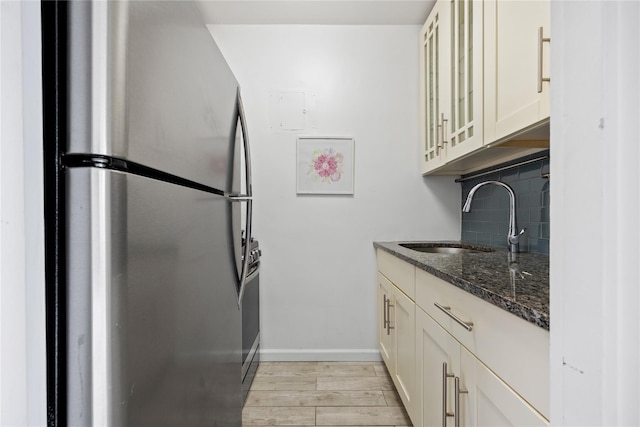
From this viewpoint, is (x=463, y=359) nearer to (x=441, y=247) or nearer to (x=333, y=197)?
(x=441, y=247)

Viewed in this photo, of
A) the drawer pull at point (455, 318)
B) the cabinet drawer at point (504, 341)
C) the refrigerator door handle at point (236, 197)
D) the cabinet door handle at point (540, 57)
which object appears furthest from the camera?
the refrigerator door handle at point (236, 197)

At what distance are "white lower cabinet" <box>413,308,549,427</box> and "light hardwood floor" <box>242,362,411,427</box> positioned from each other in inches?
16.7

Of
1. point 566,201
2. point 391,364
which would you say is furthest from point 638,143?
point 391,364

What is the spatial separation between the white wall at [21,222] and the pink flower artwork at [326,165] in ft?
7.16

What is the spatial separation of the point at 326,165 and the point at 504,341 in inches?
78.2

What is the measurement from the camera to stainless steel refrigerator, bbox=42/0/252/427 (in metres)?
0.54

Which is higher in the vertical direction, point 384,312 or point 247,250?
point 247,250

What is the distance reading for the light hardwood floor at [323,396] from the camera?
1.87 meters

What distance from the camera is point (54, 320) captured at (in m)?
0.54

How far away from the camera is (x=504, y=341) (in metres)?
0.82

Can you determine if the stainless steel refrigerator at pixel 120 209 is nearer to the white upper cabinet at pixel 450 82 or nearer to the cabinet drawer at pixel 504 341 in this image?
the cabinet drawer at pixel 504 341

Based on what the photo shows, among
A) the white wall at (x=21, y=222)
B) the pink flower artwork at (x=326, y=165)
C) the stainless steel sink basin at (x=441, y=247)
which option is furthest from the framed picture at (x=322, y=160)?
the white wall at (x=21, y=222)

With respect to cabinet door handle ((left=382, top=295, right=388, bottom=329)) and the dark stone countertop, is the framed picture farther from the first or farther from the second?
the dark stone countertop

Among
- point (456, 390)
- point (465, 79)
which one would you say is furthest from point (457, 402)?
point (465, 79)
